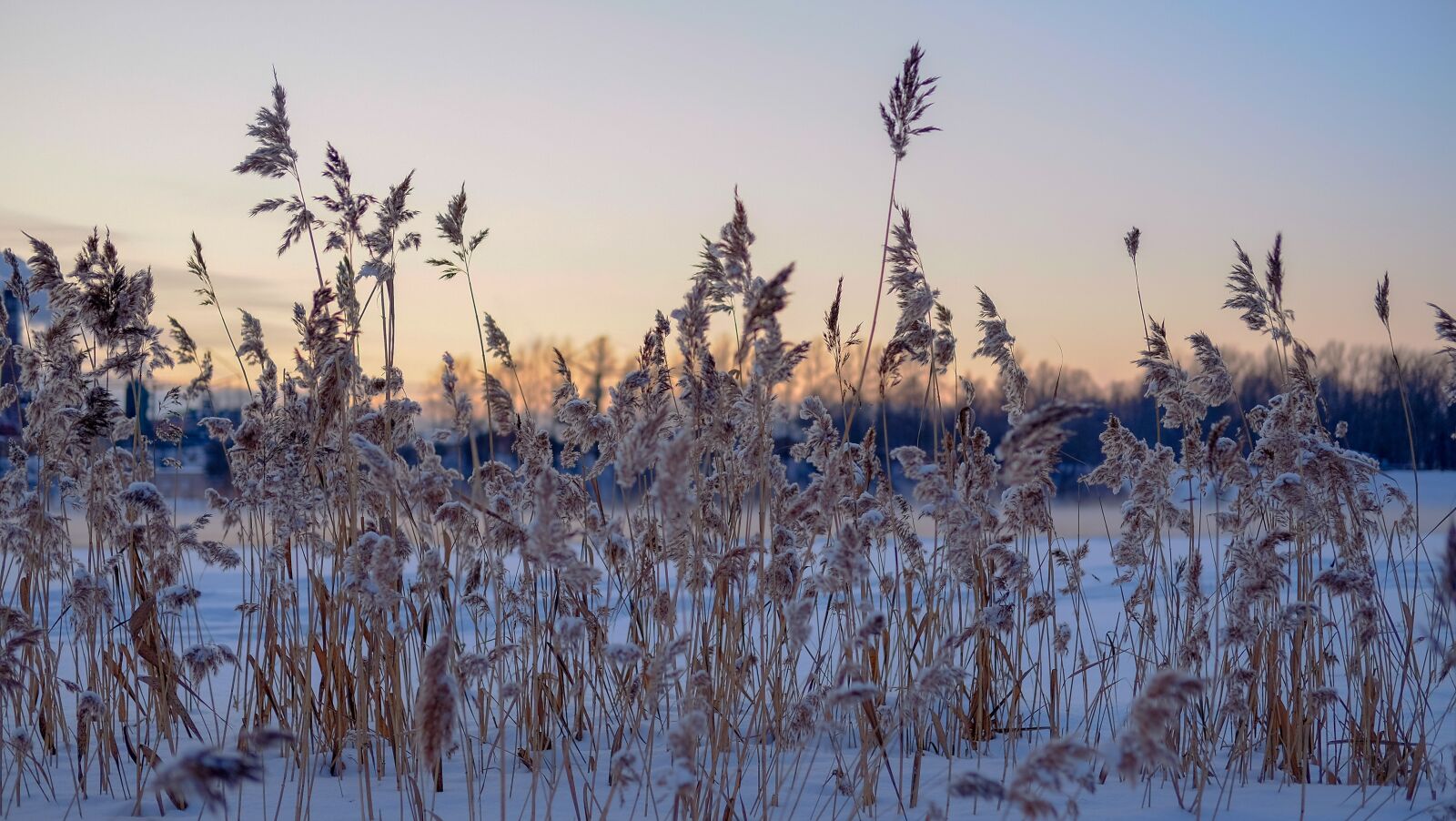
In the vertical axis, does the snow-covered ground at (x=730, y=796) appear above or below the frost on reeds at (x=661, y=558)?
below

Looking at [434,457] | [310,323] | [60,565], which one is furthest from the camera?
[60,565]

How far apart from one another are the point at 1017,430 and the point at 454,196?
1.93 metres

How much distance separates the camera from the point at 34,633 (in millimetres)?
2312

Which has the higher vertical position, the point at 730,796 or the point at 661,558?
the point at 661,558

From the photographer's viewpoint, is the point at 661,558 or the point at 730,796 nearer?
the point at 730,796

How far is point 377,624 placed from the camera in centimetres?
274

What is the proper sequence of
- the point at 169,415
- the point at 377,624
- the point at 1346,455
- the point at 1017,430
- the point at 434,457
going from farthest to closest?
the point at 169,415
the point at 1346,455
the point at 434,457
the point at 377,624
the point at 1017,430

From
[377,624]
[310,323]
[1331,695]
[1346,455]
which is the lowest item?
[1331,695]

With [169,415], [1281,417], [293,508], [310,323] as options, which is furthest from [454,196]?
[1281,417]

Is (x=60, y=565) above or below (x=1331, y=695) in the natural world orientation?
above

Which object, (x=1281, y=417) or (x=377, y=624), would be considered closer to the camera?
(x=377, y=624)

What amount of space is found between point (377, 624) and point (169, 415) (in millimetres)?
1848

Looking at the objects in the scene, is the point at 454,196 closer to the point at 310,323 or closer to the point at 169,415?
the point at 310,323

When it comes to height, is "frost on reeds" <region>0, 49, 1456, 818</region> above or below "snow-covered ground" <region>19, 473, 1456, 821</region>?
above
